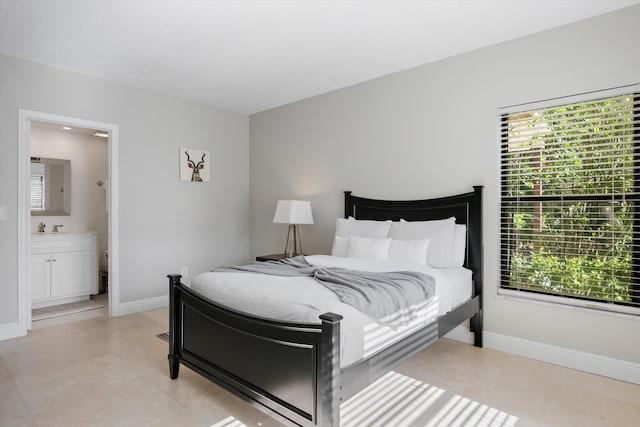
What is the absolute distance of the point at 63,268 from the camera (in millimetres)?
4598

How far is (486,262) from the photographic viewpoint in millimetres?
3264

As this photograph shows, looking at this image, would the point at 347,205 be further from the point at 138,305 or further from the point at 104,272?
the point at 104,272

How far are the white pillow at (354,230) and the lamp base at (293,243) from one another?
1.03 m

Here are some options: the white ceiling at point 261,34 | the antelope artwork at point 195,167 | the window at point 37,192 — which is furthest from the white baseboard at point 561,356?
the window at point 37,192

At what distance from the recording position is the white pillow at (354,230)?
3.55 m

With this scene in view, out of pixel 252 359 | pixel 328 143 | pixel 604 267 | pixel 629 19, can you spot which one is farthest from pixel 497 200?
pixel 252 359

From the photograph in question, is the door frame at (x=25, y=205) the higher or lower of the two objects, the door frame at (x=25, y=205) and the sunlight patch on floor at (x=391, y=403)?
the higher

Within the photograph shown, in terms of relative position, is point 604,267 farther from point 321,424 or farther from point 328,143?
point 328,143

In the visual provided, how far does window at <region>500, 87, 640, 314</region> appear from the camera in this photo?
2.64 m

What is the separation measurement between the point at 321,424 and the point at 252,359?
53 centimetres

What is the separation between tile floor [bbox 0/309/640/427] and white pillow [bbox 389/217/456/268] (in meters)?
0.78

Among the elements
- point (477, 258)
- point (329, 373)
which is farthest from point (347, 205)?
point (329, 373)

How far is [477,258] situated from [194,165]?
11.9 feet

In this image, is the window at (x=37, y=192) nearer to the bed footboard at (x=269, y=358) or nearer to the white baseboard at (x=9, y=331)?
the white baseboard at (x=9, y=331)
